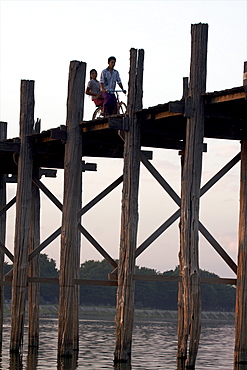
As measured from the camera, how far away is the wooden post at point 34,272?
3082 centimetres

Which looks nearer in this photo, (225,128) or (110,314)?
(225,128)

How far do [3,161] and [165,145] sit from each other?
597 cm

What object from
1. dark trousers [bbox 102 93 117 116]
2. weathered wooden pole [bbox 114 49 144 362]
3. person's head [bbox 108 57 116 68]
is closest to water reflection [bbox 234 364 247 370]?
weathered wooden pole [bbox 114 49 144 362]

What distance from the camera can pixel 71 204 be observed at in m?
26.8

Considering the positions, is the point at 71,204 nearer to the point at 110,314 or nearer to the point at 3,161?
the point at 3,161

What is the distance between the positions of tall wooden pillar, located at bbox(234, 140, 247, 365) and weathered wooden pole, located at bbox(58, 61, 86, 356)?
392 cm

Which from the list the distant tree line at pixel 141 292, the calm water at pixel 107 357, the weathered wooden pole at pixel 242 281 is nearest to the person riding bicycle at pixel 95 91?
the weathered wooden pole at pixel 242 281

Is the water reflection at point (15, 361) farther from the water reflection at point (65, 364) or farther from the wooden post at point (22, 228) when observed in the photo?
the water reflection at point (65, 364)

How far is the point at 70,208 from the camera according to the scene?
26.8 m

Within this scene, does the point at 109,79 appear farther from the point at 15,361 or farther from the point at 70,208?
the point at 15,361

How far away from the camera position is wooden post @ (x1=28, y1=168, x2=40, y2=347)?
30.8 m

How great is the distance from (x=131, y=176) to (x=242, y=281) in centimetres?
352

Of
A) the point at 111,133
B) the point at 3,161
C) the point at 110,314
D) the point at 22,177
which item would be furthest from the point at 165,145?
the point at 110,314

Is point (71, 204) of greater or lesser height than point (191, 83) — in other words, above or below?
below
